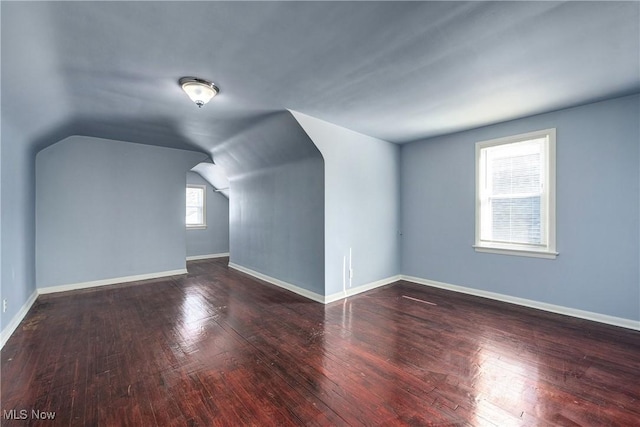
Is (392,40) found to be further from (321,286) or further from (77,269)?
(77,269)

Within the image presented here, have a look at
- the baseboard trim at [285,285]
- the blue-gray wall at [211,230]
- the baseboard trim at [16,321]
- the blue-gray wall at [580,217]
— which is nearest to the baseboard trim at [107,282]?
the baseboard trim at [16,321]

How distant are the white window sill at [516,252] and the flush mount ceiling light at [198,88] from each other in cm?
412

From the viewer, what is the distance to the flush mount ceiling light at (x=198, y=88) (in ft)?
8.50

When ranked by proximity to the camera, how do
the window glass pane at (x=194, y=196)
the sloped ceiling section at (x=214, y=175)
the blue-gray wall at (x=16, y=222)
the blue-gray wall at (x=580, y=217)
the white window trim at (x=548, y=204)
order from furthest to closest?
1. the window glass pane at (x=194, y=196)
2. the sloped ceiling section at (x=214, y=175)
3. the white window trim at (x=548, y=204)
4. the blue-gray wall at (x=580, y=217)
5. the blue-gray wall at (x=16, y=222)

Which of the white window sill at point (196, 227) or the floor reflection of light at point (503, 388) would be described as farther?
the white window sill at point (196, 227)

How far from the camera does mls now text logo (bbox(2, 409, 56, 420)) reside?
5.71 feet

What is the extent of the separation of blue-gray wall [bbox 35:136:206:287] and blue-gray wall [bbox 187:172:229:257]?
1.81 m

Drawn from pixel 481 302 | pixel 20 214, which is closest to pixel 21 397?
pixel 20 214

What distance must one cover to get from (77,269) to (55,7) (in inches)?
178

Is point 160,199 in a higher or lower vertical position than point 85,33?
lower

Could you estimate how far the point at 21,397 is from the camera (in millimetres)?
1930

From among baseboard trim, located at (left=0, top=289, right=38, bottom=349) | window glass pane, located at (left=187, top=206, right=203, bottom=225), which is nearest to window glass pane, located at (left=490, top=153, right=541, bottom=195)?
baseboard trim, located at (left=0, top=289, right=38, bottom=349)

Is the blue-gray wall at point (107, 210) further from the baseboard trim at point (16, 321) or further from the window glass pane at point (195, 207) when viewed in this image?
the window glass pane at point (195, 207)

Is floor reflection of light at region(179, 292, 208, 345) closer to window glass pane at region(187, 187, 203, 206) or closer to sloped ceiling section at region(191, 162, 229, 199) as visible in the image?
sloped ceiling section at region(191, 162, 229, 199)
